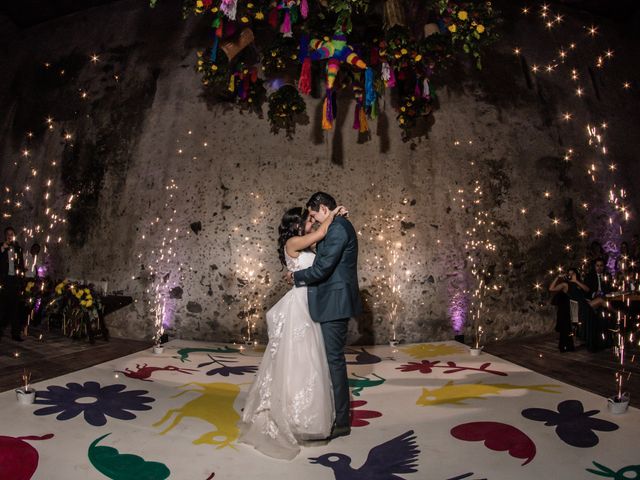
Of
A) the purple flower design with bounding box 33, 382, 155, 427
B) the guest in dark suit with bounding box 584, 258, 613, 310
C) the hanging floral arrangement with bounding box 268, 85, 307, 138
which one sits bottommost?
the purple flower design with bounding box 33, 382, 155, 427

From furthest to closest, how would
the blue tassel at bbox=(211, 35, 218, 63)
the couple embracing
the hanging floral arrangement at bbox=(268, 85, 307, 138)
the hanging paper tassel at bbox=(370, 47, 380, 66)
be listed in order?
the hanging floral arrangement at bbox=(268, 85, 307, 138)
the hanging paper tassel at bbox=(370, 47, 380, 66)
the blue tassel at bbox=(211, 35, 218, 63)
the couple embracing

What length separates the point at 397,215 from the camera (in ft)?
19.9

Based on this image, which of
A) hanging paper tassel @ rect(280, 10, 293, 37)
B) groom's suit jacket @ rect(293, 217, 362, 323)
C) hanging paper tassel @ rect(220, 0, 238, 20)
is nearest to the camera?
groom's suit jacket @ rect(293, 217, 362, 323)

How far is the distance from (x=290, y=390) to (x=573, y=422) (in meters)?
1.87

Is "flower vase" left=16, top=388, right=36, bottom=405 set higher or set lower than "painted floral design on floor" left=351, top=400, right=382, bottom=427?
higher

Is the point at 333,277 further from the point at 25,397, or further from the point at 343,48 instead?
the point at 343,48

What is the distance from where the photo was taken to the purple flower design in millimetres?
3143

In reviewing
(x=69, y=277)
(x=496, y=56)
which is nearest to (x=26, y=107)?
(x=69, y=277)

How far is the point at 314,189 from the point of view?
610cm

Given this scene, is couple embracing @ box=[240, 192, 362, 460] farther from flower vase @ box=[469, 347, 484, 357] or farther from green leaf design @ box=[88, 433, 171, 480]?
flower vase @ box=[469, 347, 484, 357]

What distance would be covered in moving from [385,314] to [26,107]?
6.61 meters

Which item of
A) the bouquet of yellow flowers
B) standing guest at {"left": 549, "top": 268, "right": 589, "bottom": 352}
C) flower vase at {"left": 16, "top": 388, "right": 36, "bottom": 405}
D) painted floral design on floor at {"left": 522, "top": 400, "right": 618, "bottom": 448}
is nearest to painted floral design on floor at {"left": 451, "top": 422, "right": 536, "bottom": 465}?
painted floral design on floor at {"left": 522, "top": 400, "right": 618, "bottom": 448}

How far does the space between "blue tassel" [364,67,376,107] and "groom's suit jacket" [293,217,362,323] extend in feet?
9.54

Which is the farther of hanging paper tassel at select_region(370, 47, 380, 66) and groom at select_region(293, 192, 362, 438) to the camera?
hanging paper tassel at select_region(370, 47, 380, 66)
